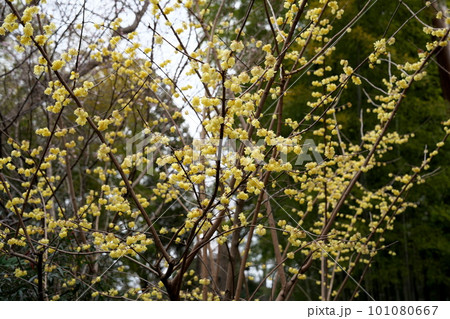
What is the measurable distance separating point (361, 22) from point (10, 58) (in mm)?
4260

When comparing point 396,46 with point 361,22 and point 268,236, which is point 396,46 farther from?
point 268,236

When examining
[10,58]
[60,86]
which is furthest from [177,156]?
[10,58]

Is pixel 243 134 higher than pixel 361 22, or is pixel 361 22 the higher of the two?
pixel 361 22

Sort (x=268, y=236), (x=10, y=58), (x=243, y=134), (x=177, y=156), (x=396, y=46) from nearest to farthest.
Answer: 1. (x=243, y=134)
2. (x=177, y=156)
3. (x=10, y=58)
4. (x=396, y=46)
5. (x=268, y=236)

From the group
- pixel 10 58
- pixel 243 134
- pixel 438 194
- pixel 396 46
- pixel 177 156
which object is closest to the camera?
pixel 243 134

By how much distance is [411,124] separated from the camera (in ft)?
19.6

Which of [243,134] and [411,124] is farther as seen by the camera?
[411,124]

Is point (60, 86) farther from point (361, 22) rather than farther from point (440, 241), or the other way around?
point (440, 241)
